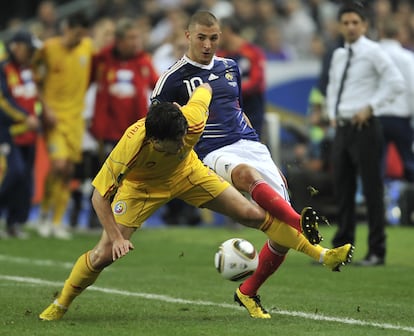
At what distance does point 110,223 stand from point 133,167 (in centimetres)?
41

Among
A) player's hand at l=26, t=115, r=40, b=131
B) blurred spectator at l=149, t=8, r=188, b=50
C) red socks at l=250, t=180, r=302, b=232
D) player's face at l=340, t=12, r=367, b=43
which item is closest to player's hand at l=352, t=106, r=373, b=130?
player's face at l=340, t=12, r=367, b=43

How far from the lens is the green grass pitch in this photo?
26.3 feet

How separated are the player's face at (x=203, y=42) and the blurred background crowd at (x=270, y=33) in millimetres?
7622

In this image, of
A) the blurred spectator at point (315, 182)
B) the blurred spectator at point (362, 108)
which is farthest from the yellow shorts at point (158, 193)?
the blurred spectator at point (315, 182)

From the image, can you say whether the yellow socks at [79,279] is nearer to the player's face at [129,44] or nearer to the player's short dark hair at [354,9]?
the player's short dark hair at [354,9]

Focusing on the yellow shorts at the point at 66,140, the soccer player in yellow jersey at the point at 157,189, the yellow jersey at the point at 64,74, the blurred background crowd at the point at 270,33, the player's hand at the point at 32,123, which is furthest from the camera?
the blurred background crowd at the point at 270,33

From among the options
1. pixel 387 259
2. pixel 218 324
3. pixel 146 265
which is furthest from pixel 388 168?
pixel 218 324

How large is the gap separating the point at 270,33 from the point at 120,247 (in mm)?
14622

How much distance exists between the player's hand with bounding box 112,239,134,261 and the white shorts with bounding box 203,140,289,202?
1389 mm

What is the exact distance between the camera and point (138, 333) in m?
7.75

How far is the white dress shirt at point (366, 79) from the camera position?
40.1 ft

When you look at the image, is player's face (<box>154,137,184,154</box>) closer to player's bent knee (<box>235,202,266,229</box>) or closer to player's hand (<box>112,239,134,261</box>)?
player's hand (<box>112,239,134,261</box>)

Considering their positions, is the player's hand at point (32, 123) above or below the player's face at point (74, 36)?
below

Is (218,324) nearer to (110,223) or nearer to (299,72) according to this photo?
(110,223)
